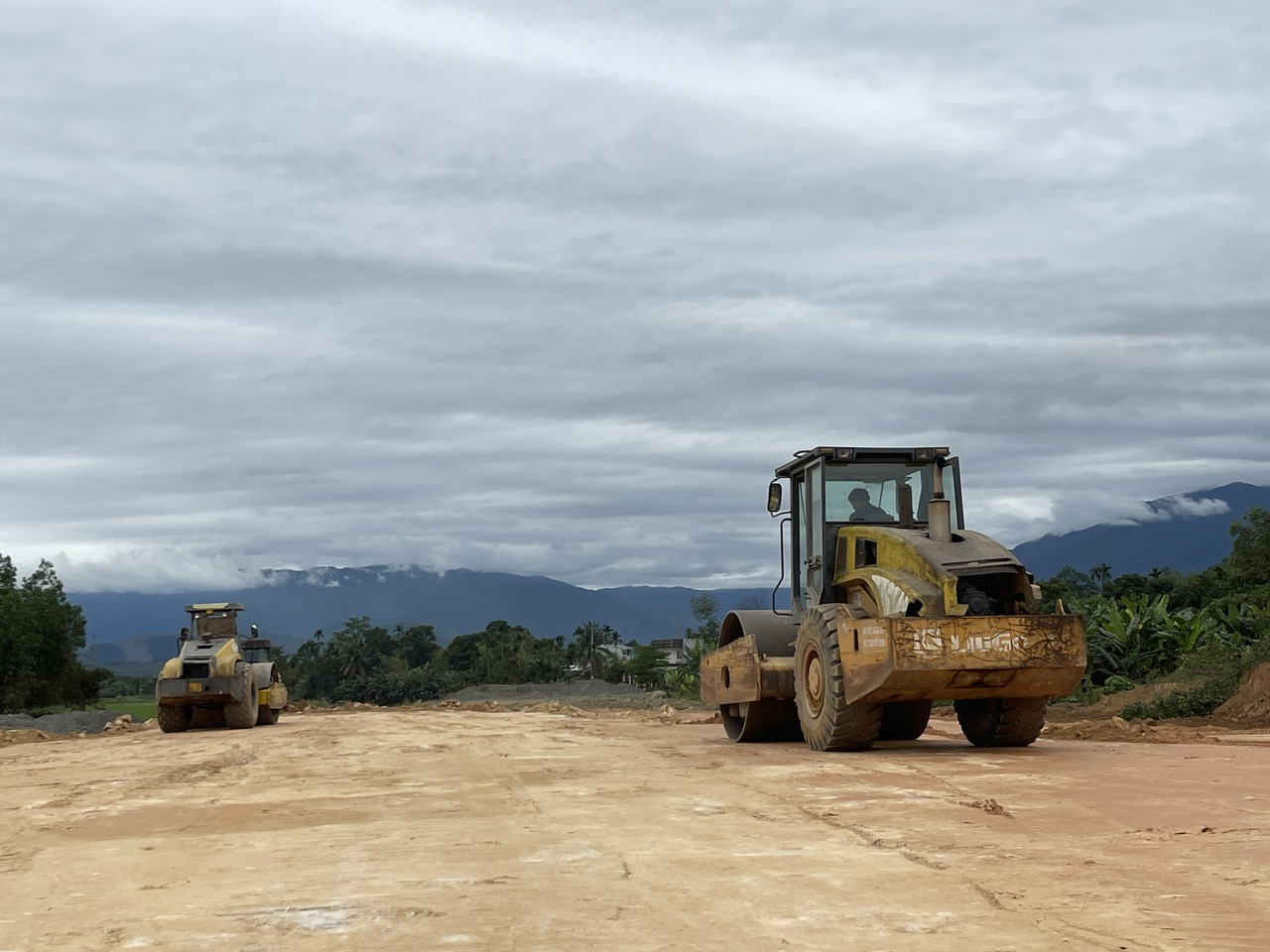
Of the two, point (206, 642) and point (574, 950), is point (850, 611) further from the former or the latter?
point (206, 642)

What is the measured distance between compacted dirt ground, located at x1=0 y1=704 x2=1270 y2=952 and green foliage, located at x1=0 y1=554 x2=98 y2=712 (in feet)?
165

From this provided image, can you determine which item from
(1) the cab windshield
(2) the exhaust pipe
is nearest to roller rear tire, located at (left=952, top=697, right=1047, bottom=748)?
(2) the exhaust pipe

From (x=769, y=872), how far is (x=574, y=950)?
177 cm

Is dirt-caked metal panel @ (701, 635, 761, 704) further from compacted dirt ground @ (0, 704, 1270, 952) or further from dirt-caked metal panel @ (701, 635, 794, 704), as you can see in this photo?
compacted dirt ground @ (0, 704, 1270, 952)

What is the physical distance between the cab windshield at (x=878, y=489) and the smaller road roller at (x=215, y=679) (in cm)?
1537

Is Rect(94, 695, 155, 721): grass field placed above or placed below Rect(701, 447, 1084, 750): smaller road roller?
below

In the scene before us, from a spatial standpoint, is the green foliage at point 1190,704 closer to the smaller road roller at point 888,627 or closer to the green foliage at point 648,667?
the smaller road roller at point 888,627

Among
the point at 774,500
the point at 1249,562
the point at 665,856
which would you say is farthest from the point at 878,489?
the point at 1249,562

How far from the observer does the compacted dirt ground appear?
212 inches

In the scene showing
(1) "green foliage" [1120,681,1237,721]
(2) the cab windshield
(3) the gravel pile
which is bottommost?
(3) the gravel pile

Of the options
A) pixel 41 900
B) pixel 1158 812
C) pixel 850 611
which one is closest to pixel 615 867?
pixel 41 900

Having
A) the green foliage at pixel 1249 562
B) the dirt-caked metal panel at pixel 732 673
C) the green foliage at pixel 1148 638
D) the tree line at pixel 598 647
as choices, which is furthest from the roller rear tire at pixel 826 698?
the green foliage at pixel 1249 562

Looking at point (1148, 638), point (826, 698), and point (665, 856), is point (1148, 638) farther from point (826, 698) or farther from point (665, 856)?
point (665, 856)

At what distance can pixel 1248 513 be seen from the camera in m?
51.8
